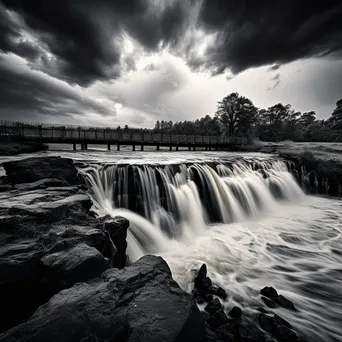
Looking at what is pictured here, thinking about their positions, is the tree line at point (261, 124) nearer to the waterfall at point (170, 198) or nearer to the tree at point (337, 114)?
the tree at point (337, 114)

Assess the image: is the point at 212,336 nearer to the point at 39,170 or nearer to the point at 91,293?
the point at 91,293

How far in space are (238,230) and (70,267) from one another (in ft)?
21.7

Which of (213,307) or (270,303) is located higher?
(213,307)

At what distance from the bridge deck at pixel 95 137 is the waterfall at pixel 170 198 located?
20515 millimetres

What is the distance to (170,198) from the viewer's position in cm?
804

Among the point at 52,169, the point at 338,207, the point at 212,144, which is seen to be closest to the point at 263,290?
the point at 52,169

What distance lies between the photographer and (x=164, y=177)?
8531mm

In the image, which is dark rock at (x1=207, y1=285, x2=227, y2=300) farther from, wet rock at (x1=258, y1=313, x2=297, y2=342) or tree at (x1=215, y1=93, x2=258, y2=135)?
tree at (x1=215, y1=93, x2=258, y2=135)

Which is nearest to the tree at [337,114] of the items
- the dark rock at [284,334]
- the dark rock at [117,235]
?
the dark rock at [284,334]

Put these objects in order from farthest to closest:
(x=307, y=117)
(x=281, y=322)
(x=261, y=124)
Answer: (x=307, y=117)
(x=261, y=124)
(x=281, y=322)

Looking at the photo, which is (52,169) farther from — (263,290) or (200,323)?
(263,290)

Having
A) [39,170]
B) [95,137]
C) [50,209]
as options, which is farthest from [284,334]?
[95,137]

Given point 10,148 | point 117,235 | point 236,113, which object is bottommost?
point 117,235

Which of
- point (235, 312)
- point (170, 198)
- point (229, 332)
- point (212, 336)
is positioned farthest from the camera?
point (170, 198)
